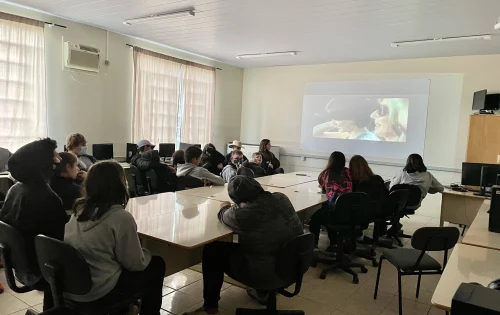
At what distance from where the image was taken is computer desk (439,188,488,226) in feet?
14.8

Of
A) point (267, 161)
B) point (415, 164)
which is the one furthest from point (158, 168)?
point (415, 164)

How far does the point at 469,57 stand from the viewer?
6.24 meters

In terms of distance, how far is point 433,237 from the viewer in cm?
258

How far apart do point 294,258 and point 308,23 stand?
359 centimetres

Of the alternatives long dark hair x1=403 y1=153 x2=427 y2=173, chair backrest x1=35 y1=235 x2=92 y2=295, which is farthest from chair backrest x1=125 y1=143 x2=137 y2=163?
chair backrest x1=35 y1=235 x2=92 y2=295

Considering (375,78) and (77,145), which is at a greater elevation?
(375,78)

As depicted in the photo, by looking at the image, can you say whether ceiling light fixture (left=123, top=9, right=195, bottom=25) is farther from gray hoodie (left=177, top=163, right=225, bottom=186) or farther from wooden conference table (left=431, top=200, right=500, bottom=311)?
wooden conference table (left=431, top=200, right=500, bottom=311)

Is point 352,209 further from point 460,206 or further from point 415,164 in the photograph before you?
point 460,206

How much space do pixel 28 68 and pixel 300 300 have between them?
463 cm

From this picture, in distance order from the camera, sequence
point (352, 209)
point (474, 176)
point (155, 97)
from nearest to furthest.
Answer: point (352, 209)
point (474, 176)
point (155, 97)

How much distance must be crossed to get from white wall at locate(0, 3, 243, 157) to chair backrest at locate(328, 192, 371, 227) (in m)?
4.16

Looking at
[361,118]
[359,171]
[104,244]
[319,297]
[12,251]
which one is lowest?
[319,297]

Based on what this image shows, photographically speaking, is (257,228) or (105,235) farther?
(257,228)

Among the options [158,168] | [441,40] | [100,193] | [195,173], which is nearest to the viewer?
[100,193]
